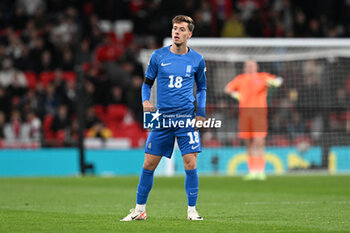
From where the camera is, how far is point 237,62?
1822 centimetres

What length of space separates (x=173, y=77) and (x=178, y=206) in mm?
2395

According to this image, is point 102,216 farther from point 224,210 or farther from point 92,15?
point 92,15

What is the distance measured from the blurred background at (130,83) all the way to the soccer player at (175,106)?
7436 mm

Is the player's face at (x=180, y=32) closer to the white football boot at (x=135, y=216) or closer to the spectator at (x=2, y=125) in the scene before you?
the white football boot at (x=135, y=216)

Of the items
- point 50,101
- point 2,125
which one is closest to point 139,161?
point 50,101

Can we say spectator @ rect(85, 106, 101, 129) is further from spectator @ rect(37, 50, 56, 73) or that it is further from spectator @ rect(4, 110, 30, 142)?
spectator @ rect(37, 50, 56, 73)

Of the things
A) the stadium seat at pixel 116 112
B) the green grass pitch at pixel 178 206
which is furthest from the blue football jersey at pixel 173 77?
the stadium seat at pixel 116 112

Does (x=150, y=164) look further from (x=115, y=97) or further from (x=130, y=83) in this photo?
(x=130, y=83)

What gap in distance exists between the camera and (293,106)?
707 inches

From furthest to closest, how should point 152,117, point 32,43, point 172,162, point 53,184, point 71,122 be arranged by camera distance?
1. point 32,43
2. point 71,122
3. point 172,162
4. point 53,184
5. point 152,117

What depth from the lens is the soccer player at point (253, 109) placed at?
15359 mm

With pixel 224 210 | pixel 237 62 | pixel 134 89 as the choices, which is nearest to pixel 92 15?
pixel 134 89

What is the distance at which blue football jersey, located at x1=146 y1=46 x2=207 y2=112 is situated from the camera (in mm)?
7703

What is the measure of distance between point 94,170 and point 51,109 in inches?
110
